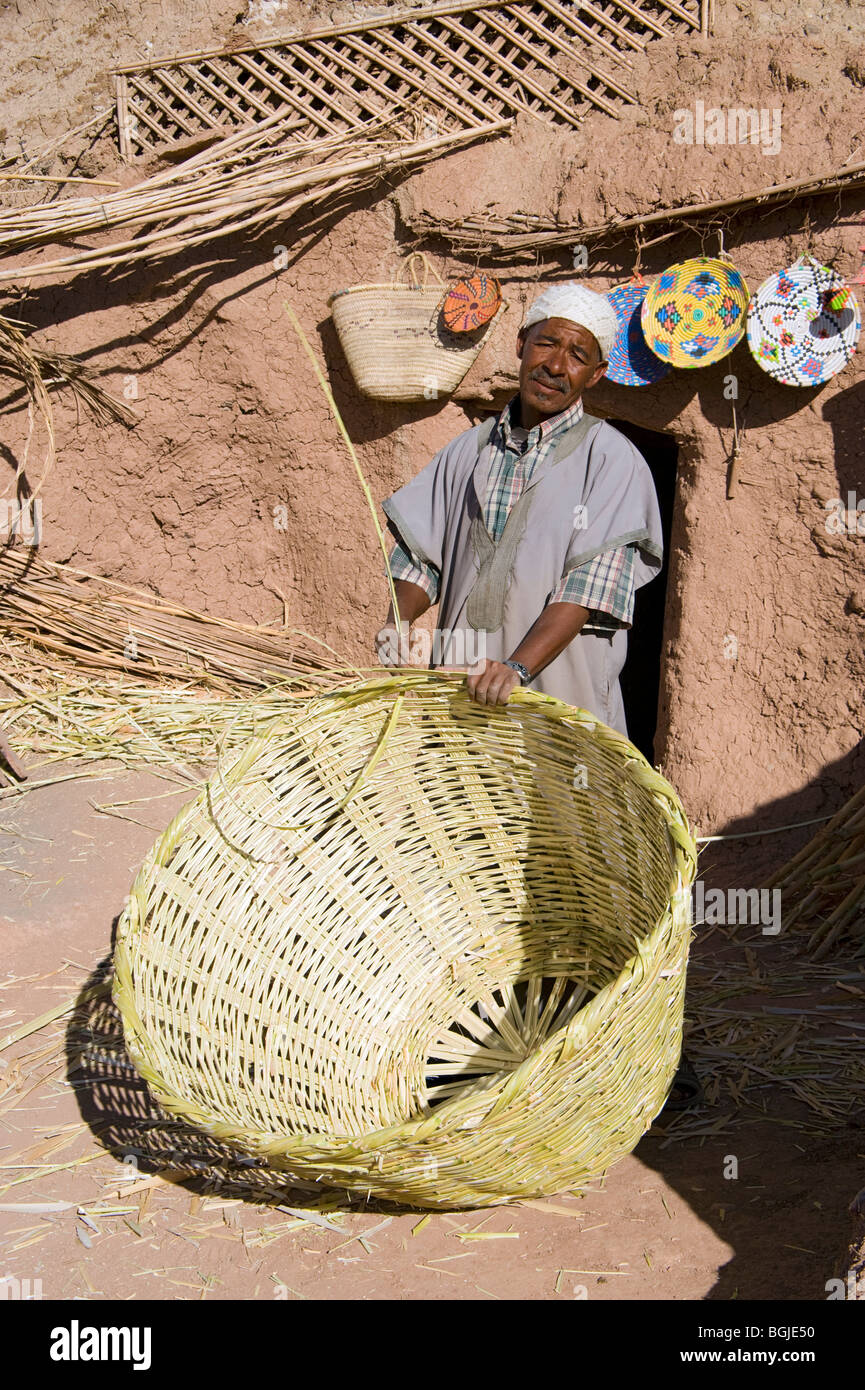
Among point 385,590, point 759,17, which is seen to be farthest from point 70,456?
point 759,17

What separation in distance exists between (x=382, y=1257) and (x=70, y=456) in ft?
12.0

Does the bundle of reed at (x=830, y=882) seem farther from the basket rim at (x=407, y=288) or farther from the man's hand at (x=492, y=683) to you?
the basket rim at (x=407, y=288)

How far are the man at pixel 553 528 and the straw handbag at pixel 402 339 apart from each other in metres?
1.70

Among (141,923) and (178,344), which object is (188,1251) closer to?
(141,923)

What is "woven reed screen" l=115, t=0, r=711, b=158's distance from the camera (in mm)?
4324

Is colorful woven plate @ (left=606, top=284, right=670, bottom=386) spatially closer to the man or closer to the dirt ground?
the man

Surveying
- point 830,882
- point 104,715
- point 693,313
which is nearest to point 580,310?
point 693,313

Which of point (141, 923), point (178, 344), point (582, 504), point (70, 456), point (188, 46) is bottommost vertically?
point (141, 923)

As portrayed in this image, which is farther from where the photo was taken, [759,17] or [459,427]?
[459,427]

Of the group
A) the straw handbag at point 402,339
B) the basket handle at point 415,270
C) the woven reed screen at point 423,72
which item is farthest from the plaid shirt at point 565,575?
the woven reed screen at point 423,72

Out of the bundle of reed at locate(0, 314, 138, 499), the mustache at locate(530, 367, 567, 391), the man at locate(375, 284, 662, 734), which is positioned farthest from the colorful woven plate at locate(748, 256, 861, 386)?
the bundle of reed at locate(0, 314, 138, 499)

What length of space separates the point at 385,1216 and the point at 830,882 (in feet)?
6.67

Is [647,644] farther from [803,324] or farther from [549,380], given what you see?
[549,380]

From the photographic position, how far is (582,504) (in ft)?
8.81
